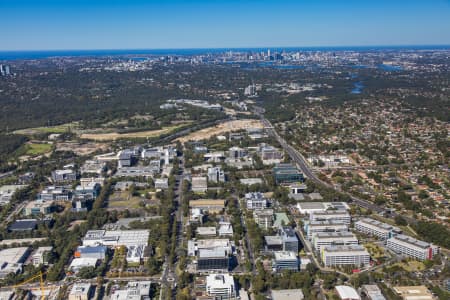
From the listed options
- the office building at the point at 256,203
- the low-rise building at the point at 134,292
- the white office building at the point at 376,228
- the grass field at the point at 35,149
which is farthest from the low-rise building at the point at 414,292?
the grass field at the point at 35,149

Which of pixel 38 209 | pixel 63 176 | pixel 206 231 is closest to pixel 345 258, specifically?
pixel 206 231

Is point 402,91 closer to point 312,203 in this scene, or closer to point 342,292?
point 312,203

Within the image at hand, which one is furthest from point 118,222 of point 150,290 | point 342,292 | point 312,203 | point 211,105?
point 211,105

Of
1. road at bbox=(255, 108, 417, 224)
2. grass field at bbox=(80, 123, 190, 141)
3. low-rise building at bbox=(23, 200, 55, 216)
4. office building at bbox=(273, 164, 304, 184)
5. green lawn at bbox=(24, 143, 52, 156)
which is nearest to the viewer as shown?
low-rise building at bbox=(23, 200, 55, 216)

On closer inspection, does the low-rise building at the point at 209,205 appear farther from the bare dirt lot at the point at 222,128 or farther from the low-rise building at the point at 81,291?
the bare dirt lot at the point at 222,128

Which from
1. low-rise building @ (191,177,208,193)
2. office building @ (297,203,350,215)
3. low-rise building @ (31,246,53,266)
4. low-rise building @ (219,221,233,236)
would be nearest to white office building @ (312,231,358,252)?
office building @ (297,203,350,215)

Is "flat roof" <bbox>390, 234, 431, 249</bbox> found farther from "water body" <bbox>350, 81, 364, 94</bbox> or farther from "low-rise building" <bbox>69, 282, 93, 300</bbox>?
"water body" <bbox>350, 81, 364, 94</bbox>

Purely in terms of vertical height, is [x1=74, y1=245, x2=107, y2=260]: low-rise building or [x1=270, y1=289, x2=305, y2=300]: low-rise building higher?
[x1=74, y1=245, x2=107, y2=260]: low-rise building

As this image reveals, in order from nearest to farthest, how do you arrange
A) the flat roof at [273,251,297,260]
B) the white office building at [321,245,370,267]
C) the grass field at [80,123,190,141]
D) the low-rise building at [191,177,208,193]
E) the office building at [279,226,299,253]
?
1. the flat roof at [273,251,297,260]
2. the white office building at [321,245,370,267]
3. the office building at [279,226,299,253]
4. the low-rise building at [191,177,208,193]
5. the grass field at [80,123,190,141]
